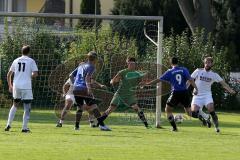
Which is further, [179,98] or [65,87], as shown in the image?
[65,87]

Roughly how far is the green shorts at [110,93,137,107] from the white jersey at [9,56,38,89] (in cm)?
285

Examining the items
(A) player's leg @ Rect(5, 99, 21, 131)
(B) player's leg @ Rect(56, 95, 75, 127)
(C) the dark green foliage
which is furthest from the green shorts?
(C) the dark green foliage

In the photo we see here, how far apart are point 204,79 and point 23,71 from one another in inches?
199

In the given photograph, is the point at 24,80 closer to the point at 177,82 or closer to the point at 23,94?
the point at 23,94

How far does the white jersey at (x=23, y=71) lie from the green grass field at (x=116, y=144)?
45.5 inches

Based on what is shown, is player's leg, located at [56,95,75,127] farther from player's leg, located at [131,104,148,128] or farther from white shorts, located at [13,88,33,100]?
white shorts, located at [13,88,33,100]

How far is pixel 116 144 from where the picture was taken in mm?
16859

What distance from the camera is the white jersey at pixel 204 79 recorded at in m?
22.2

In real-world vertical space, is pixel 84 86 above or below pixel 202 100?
above

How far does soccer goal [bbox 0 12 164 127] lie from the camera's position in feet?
78.5

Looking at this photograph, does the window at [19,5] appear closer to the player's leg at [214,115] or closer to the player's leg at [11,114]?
the player's leg at [214,115]

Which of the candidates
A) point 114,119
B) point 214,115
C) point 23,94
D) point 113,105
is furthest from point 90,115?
point 114,119

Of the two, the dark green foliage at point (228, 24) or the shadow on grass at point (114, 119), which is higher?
the dark green foliage at point (228, 24)

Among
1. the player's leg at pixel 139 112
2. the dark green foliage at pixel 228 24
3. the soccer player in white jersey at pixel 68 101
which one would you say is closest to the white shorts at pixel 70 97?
the soccer player in white jersey at pixel 68 101
